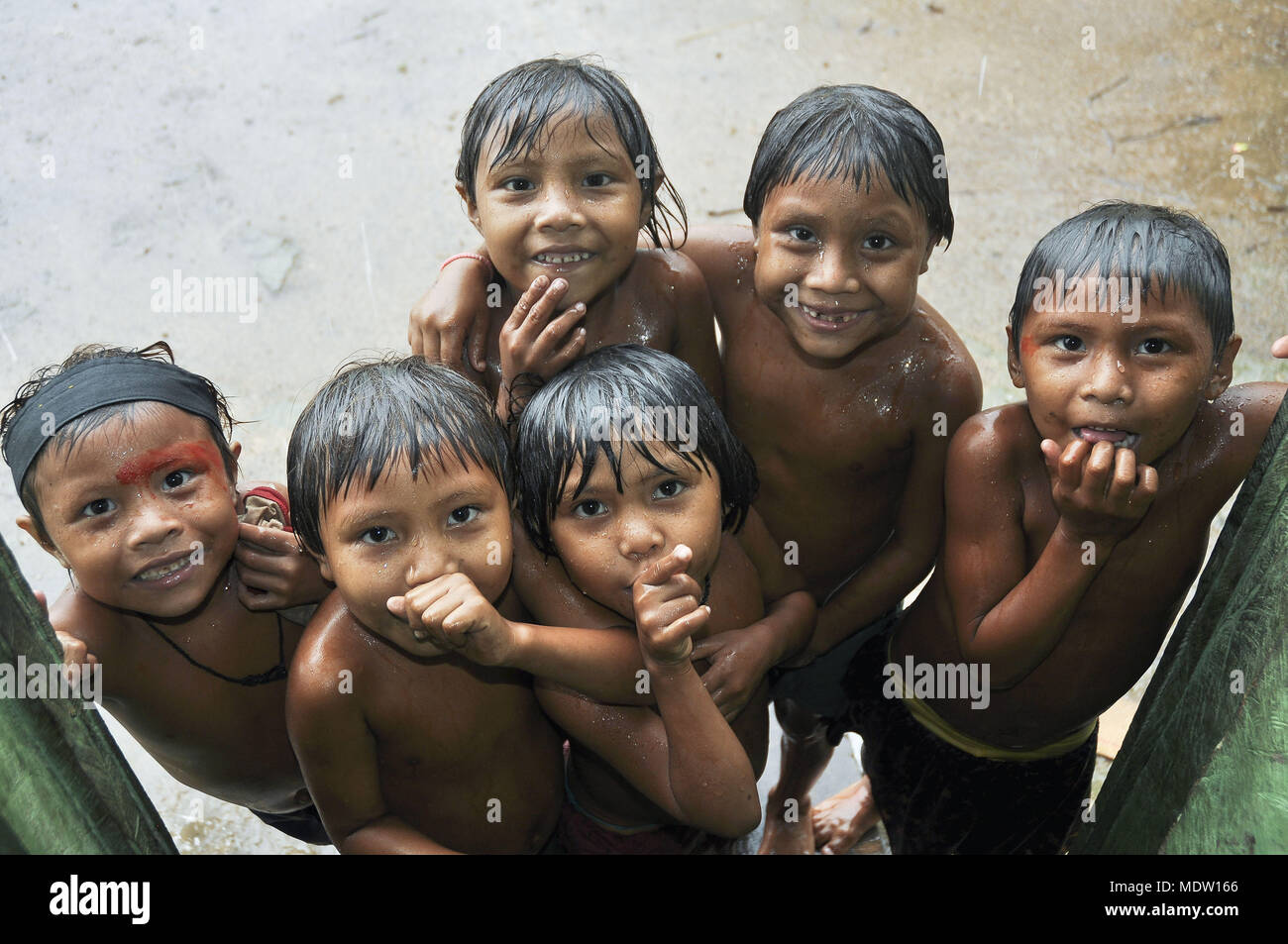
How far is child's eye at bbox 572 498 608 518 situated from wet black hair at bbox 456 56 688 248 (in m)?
0.63

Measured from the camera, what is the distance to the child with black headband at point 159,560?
1817mm

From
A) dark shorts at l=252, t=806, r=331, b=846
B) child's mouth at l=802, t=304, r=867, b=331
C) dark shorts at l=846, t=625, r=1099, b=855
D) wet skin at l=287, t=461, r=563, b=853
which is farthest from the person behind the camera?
dark shorts at l=252, t=806, r=331, b=846

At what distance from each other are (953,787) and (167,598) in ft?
5.03

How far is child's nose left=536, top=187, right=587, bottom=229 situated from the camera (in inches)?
79.7

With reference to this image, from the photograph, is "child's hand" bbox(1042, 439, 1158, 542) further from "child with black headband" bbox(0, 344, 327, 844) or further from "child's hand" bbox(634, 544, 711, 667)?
"child with black headband" bbox(0, 344, 327, 844)

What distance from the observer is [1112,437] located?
1823 mm

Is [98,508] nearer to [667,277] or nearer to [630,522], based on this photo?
[630,522]

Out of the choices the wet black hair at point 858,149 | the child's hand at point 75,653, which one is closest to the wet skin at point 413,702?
the child's hand at point 75,653

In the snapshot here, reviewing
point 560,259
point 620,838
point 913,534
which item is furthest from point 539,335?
point 620,838

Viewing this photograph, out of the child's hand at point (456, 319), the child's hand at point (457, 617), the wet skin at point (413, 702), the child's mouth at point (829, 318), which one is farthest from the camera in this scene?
the child's hand at point (456, 319)

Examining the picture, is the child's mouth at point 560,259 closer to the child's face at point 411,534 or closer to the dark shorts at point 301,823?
the child's face at point 411,534

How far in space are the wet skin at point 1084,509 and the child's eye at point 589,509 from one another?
64cm

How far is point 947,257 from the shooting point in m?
4.75

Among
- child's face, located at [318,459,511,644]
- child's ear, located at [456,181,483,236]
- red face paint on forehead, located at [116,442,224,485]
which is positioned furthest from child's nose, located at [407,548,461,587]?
child's ear, located at [456,181,483,236]
